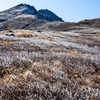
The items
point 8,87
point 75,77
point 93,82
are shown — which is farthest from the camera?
point 75,77

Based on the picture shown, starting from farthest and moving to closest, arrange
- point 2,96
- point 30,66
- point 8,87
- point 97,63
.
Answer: point 97,63 < point 30,66 < point 8,87 < point 2,96

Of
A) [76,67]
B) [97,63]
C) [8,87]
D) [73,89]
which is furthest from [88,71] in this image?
[8,87]

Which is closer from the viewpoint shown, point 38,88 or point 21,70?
point 38,88

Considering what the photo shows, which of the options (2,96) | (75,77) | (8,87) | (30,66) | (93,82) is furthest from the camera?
(30,66)

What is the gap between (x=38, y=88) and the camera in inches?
193

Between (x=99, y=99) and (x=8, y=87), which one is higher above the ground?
(x=8, y=87)

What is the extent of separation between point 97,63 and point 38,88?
416cm

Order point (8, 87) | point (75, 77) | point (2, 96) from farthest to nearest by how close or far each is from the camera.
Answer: point (75, 77) → point (8, 87) → point (2, 96)

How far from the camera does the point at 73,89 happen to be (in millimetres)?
5152

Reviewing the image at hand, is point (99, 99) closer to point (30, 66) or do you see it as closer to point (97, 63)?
point (30, 66)

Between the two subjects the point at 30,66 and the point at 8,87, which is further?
the point at 30,66

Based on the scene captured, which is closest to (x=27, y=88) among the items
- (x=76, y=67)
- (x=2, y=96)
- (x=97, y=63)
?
(x=2, y=96)

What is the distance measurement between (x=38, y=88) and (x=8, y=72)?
2030 mm

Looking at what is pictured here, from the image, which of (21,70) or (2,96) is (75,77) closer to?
(21,70)
